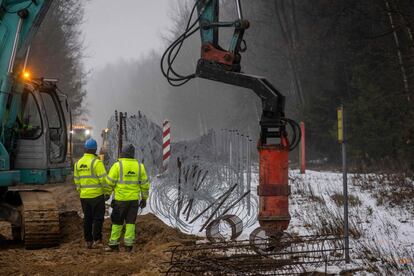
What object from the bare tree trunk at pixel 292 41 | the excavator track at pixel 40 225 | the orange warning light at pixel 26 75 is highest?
the bare tree trunk at pixel 292 41

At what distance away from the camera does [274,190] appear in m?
6.73

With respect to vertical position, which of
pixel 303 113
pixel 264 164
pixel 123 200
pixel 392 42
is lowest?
pixel 123 200

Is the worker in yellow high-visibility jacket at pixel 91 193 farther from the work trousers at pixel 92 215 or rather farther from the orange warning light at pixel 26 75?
the orange warning light at pixel 26 75

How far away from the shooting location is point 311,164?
26.5 metres

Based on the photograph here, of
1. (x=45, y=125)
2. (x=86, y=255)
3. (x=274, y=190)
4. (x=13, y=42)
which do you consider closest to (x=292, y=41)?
(x=45, y=125)

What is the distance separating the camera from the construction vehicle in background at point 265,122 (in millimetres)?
6734

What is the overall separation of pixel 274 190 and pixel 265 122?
0.86 meters

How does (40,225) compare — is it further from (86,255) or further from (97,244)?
(86,255)

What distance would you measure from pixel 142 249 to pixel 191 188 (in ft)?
7.66

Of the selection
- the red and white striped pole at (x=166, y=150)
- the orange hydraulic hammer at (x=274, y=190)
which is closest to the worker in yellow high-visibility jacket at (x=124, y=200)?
the orange hydraulic hammer at (x=274, y=190)

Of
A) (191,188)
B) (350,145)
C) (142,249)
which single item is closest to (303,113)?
(350,145)

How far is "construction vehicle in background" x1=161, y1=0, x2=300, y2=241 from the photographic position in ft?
22.1

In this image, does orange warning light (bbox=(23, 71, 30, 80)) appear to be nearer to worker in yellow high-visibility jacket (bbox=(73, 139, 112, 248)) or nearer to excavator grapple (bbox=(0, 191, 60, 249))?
worker in yellow high-visibility jacket (bbox=(73, 139, 112, 248))

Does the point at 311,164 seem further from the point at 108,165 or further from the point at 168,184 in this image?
the point at 168,184
